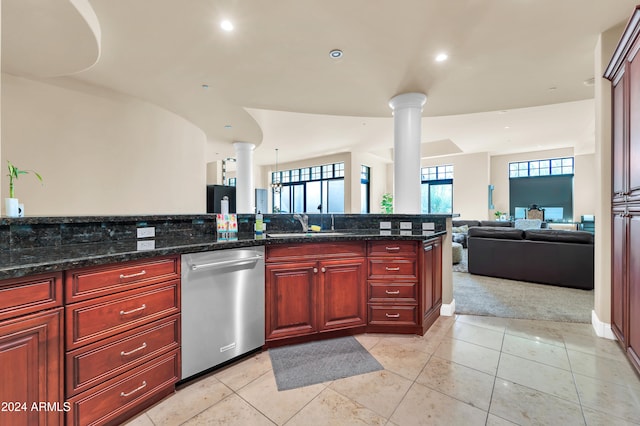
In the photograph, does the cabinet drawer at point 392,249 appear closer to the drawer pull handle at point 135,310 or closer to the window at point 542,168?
the drawer pull handle at point 135,310

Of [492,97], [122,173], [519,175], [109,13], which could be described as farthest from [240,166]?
[519,175]

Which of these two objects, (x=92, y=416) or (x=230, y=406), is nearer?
(x=92, y=416)

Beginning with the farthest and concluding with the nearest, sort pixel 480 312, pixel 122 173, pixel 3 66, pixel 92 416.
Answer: pixel 122 173
pixel 480 312
pixel 3 66
pixel 92 416

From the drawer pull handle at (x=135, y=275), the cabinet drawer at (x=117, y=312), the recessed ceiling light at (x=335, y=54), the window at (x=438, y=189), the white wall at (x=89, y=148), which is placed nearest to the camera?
the cabinet drawer at (x=117, y=312)

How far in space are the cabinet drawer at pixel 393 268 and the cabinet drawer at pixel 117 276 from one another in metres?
1.54

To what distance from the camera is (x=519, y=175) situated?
9414 millimetres

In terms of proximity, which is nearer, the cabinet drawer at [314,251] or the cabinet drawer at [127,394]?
the cabinet drawer at [127,394]

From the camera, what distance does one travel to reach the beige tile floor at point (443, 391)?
150cm

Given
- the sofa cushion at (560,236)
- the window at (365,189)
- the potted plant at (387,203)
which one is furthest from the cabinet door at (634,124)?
the potted plant at (387,203)

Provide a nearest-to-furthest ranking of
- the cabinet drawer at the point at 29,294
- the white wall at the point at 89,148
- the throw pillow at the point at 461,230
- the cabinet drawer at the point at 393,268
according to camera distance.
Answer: the cabinet drawer at the point at 29,294
the cabinet drawer at the point at 393,268
the white wall at the point at 89,148
the throw pillow at the point at 461,230

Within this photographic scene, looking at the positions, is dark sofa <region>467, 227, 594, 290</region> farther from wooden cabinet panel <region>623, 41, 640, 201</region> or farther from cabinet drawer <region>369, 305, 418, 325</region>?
cabinet drawer <region>369, 305, 418, 325</region>

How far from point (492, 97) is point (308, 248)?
3145 millimetres

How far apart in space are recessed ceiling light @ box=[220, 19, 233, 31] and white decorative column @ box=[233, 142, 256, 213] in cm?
432

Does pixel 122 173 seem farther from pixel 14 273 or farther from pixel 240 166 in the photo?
pixel 14 273
